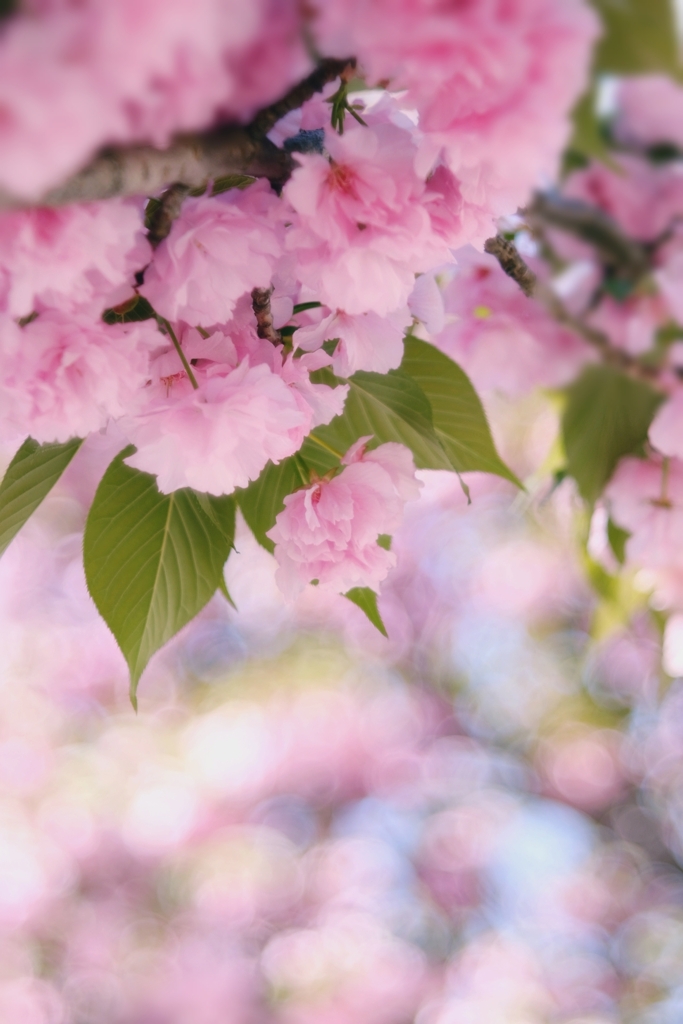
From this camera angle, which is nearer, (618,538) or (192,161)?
(192,161)

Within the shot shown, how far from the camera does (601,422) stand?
72cm

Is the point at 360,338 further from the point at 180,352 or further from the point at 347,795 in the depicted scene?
the point at 347,795

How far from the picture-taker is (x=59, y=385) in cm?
42

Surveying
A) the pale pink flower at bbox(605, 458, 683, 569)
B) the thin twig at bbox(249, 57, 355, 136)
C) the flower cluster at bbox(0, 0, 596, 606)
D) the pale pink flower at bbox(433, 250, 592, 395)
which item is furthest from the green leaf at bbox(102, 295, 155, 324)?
the pale pink flower at bbox(605, 458, 683, 569)

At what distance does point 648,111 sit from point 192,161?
23cm

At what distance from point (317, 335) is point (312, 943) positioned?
3.06m

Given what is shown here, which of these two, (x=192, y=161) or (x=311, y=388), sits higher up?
(x=192, y=161)

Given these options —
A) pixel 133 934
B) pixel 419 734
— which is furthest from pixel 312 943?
pixel 419 734

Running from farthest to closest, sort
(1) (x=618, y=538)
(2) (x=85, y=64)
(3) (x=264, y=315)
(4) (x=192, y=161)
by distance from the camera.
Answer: (1) (x=618, y=538) < (3) (x=264, y=315) < (4) (x=192, y=161) < (2) (x=85, y=64)

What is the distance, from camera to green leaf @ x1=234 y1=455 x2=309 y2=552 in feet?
1.95

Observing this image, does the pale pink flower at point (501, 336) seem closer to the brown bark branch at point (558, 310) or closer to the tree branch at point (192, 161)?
the brown bark branch at point (558, 310)

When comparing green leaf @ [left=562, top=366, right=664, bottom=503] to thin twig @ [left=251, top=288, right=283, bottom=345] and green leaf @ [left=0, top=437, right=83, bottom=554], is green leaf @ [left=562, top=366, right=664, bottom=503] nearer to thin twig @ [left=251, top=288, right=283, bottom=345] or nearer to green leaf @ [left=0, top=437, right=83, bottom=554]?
thin twig @ [left=251, top=288, right=283, bottom=345]

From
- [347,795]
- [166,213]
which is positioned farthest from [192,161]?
[347,795]

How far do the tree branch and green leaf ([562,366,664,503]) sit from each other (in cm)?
37
